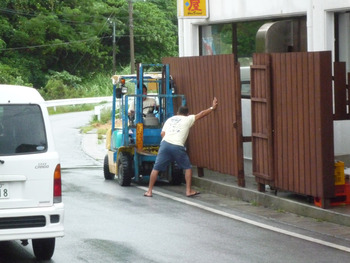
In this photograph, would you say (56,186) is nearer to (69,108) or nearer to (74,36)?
(69,108)

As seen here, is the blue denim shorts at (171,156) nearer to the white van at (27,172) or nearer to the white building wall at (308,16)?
the white building wall at (308,16)

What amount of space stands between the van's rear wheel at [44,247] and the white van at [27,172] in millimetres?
331

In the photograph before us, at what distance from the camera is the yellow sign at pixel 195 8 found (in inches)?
794

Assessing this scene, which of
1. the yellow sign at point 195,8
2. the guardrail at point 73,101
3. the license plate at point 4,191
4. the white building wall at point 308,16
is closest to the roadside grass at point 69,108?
the guardrail at point 73,101

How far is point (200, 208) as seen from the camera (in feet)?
46.5

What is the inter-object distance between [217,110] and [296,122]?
3.19m

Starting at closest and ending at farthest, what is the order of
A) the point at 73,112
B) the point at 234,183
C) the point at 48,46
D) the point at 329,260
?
1. the point at 329,260
2. the point at 234,183
3. the point at 73,112
4. the point at 48,46

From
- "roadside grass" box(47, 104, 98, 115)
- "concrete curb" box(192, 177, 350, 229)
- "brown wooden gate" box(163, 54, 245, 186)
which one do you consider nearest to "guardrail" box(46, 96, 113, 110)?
"roadside grass" box(47, 104, 98, 115)

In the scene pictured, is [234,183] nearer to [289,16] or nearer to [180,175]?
[180,175]

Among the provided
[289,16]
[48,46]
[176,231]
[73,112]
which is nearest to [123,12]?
[48,46]

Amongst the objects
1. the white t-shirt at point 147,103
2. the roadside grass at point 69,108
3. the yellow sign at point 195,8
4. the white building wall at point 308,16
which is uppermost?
the yellow sign at point 195,8

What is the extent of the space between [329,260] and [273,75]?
4848 mm

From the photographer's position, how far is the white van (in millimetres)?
9406

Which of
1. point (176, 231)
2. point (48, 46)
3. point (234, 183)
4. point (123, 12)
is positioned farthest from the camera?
point (123, 12)
